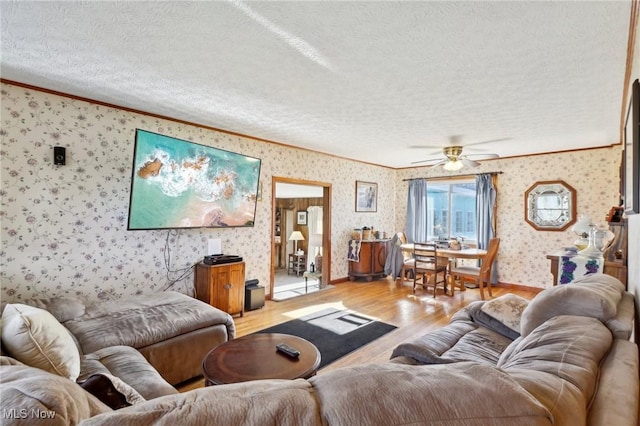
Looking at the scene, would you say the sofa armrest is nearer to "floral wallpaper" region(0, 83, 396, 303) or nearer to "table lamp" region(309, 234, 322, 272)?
"floral wallpaper" region(0, 83, 396, 303)

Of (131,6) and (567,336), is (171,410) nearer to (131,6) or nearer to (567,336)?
(567,336)

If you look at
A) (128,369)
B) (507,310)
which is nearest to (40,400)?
(128,369)

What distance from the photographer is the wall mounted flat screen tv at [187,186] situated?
3078 millimetres

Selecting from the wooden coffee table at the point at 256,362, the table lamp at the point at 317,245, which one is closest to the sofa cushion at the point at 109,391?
the wooden coffee table at the point at 256,362

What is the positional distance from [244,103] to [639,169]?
2926 mm

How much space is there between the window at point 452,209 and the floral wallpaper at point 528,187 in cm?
57

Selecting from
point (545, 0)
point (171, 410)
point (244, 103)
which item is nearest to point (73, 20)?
point (244, 103)

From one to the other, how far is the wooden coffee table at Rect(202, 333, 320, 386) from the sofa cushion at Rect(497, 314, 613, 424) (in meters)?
1.21

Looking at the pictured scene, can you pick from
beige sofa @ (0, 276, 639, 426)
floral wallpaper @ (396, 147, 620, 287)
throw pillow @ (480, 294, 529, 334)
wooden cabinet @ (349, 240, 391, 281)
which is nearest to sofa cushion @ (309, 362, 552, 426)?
beige sofa @ (0, 276, 639, 426)

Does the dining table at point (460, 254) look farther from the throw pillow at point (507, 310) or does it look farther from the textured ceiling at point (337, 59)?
the throw pillow at point (507, 310)

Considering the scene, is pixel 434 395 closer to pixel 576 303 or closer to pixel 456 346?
pixel 576 303

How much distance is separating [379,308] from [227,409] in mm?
4193

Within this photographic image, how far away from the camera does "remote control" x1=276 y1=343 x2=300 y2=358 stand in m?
2.06

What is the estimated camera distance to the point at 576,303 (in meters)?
1.58
